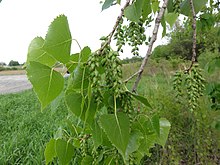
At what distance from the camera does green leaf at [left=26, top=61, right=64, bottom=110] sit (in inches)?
23.3

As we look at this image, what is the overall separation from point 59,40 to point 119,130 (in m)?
0.21

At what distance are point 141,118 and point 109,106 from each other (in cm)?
12

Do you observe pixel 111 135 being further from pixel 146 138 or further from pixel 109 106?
pixel 146 138

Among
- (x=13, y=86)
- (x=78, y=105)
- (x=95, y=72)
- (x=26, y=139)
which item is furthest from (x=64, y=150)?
(x=13, y=86)

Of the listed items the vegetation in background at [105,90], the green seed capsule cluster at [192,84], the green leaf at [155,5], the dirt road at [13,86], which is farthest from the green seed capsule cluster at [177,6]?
the dirt road at [13,86]

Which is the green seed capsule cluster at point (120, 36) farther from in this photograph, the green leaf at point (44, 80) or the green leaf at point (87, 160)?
the green leaf at point (87, 160)

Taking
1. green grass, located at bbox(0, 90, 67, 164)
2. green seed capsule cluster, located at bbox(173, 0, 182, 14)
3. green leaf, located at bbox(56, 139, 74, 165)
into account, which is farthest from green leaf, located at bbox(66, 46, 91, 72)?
green grass, located at bbox(0, 90, 67, 164)

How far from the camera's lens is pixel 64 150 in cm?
82

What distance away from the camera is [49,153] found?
85 centimetres

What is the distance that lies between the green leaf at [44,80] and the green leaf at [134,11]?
9.9 inches

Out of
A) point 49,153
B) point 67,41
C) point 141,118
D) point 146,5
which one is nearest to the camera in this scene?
point 67,41

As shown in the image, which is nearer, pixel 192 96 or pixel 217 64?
pixel 192 96

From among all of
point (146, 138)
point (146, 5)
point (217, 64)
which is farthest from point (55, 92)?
point (217, 64)

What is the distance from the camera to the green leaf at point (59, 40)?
0.59m
